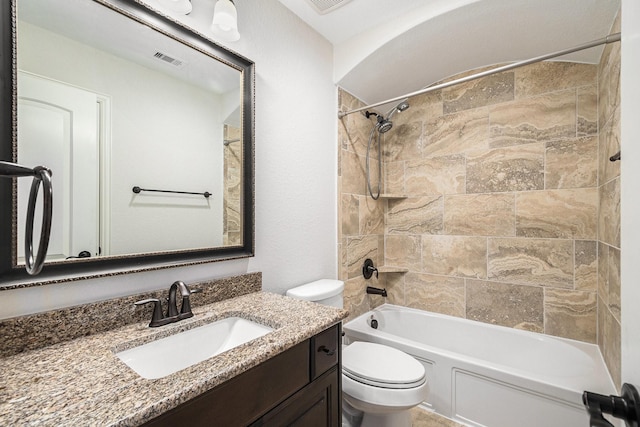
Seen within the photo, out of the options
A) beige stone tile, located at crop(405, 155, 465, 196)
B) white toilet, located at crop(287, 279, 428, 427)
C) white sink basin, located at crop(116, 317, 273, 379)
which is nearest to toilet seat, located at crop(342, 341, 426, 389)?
white toilet, located at crop(287, 279, 428, 427)

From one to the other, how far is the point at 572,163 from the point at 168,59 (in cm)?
254

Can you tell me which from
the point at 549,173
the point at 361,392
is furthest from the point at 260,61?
the point at 549,173

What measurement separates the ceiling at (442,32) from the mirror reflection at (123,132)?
0.96 metres

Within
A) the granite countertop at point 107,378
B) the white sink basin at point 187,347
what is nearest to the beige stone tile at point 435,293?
the granite countertop at point 107,378

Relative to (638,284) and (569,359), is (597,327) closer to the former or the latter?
(569,359)

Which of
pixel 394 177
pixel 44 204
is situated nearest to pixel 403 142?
pixel 394 177

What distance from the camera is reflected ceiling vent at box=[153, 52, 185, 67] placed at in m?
1.21

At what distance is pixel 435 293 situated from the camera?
2.50 meters

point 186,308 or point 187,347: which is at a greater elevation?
point 186,308

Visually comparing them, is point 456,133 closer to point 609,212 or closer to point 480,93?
point 480,93

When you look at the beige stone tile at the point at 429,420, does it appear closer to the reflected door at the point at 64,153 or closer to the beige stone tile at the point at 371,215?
the beige stone tile at the point at 371,215

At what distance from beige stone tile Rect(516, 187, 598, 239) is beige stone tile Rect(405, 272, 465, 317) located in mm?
660

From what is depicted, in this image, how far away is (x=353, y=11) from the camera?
1817 millimetres

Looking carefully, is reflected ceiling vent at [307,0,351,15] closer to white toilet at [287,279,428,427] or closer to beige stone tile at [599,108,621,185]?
beige stone tile at [599,108,621,185]
